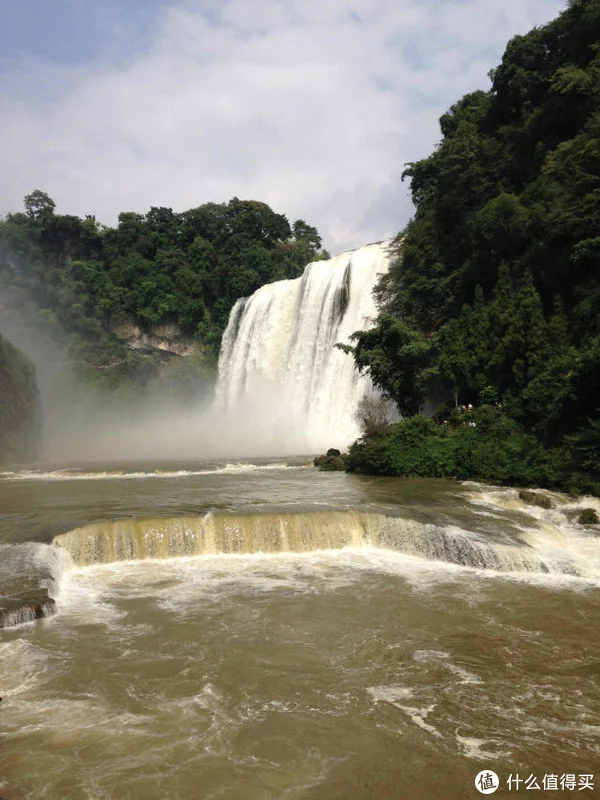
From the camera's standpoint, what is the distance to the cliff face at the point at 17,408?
1019 inches

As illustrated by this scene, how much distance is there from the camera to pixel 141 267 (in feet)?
178

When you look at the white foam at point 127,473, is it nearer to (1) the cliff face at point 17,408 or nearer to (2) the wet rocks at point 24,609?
(1) the cliff face at point 17,408

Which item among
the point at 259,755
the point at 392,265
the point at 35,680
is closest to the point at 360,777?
the point at 259,755

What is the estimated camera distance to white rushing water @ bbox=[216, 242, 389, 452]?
1182 inches

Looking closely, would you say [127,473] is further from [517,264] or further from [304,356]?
[517,264]

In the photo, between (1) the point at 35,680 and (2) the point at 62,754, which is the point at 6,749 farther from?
(1) the point at 35,680

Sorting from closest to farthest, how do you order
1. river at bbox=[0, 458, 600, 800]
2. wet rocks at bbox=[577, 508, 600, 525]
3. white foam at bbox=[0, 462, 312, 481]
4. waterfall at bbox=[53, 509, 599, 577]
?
river at bbox=[0, 458, 600, 800] → waterfall at bbox=[53, 509, 599, 577] → wet rocks at bbox=[577, 508, 600, 525] → white foam at bbox=[0, 462, 312, 481]

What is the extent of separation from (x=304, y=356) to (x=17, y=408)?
49.4 ft

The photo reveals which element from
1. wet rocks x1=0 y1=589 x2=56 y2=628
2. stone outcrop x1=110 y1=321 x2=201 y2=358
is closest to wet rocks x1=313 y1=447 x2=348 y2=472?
wet rocks x1=0 y1=589 x2=56 y2=628

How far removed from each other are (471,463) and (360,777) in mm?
13759

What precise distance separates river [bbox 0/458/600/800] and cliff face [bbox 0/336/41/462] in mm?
12861

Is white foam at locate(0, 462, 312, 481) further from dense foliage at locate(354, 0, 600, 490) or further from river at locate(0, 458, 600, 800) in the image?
river at locate(0, 458, 600, 800)

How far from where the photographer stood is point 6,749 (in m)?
5.17

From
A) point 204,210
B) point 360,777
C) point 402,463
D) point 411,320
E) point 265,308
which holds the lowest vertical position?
point 360,777
